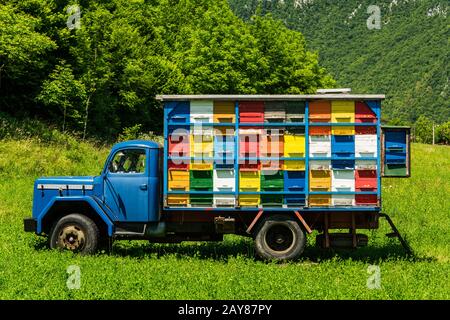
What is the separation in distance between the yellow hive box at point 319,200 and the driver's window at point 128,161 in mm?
3879

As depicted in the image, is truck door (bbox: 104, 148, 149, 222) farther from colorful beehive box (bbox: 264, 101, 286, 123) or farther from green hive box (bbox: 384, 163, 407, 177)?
green hive box (bbox: 384, 163, 407, 177)

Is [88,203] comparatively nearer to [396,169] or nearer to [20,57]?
[396,169]

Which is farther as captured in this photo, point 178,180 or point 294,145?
point 178,180

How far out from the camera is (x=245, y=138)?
463 inches

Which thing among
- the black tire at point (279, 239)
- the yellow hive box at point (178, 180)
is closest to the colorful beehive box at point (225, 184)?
the yellow hive box at point (178, 180)

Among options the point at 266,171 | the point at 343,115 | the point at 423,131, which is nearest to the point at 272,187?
the point at 266,171

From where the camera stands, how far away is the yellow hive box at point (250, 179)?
1170 centimetres

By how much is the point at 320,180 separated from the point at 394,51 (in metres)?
176

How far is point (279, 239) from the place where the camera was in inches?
473

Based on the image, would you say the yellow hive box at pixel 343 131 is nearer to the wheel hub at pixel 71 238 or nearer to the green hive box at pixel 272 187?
the green hive box at pixel 272 187

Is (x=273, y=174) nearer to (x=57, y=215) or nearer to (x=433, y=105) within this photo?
(x=57, y=215)

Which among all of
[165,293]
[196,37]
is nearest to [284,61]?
[196,37]

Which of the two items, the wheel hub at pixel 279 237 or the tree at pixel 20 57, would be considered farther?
the tree at pixel 20 57

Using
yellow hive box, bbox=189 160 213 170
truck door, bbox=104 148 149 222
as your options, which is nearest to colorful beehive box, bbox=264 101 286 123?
yellow hive box, bbox=189 160 213 170
